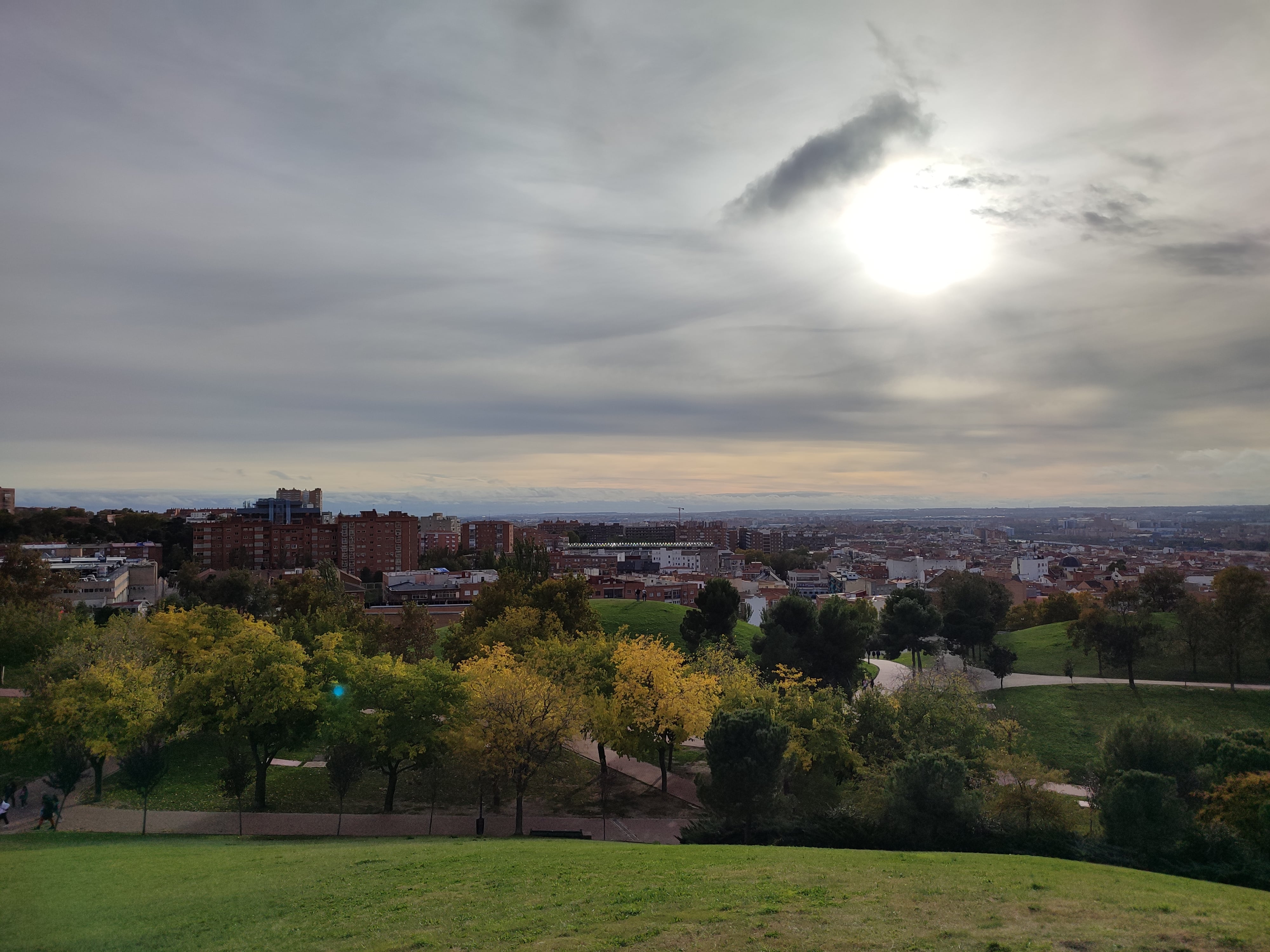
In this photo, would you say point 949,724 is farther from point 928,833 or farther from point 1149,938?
→ point 1149,938

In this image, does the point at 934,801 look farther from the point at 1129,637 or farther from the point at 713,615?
the point at 1129,637

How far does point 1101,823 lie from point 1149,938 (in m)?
13.2

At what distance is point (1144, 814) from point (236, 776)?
34110mm

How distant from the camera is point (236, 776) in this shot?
3108 centimetres

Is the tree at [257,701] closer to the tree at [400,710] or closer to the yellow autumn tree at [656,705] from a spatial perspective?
the tree at [400,710]

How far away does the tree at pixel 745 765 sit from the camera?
26.4 metres

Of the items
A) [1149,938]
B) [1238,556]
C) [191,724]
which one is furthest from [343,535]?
[1238,556]

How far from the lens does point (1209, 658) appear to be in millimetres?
63438

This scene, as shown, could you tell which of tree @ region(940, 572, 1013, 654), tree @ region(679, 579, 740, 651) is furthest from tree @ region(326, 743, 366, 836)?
tree @ region(940, 572, 1013, 654)

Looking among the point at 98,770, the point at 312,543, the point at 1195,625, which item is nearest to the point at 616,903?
the point at 98,770

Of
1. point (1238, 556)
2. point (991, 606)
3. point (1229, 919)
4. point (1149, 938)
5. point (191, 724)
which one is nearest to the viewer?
point (1149, 938)

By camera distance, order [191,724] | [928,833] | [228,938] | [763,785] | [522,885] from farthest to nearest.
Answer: [191,724]
[763,785]
[928,833]
[522,885]
[228,938]

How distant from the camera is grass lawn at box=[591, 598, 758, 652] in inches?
2712

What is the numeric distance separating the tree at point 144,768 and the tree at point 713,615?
37224 mm
